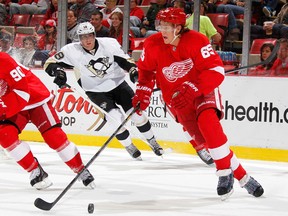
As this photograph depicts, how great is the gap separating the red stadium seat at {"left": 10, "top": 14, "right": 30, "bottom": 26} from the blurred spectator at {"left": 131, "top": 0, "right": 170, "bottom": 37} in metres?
1.38

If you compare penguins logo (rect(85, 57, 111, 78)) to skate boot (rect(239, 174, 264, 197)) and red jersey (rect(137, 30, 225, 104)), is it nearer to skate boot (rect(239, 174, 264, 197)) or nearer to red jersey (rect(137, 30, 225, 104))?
red jersey (rect(137, 30, 225, 104))

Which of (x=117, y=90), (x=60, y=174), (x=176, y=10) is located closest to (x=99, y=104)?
(x=117, y=90)

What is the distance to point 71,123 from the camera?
7980 millimetres

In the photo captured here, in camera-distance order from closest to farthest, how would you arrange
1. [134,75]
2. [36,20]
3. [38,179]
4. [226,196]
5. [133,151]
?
[226,196] < [38,179] < [134,75] < [133,151] < [36,20]

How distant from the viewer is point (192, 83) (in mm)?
4520

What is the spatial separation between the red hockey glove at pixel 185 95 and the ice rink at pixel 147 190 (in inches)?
22.6

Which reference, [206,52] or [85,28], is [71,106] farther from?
[206,52]

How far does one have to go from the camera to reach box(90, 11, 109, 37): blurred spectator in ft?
26.0

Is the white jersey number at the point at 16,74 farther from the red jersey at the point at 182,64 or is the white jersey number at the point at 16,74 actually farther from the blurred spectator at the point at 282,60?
the blurred spectator at the point at 282,60

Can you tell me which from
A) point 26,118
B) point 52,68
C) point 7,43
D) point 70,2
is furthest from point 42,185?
point 7,43

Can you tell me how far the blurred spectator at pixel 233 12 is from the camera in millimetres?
7157

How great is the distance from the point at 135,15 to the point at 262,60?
1499 mm

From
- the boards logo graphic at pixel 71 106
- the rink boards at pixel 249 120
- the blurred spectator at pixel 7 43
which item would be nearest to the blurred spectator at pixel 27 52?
the blurred spectator at pixel 7 43

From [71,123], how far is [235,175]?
3553 millimetres
